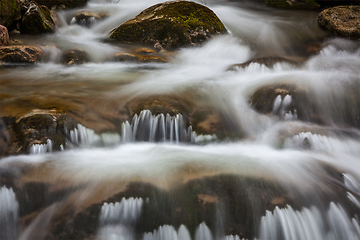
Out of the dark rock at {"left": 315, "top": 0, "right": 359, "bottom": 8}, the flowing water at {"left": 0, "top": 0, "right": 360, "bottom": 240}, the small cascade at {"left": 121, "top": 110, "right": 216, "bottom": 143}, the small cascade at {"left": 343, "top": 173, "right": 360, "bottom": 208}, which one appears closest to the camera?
the flowing water at {"left": 0, "top": 0, "right": 360, "bottom": 240}

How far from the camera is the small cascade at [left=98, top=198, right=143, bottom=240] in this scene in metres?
2.73

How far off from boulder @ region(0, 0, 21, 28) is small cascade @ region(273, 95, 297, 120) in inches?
264

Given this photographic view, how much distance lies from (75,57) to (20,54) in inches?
42.5

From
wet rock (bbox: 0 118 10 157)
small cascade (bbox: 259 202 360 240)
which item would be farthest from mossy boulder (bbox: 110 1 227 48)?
small cascade (bbox: 259 202 360 240)

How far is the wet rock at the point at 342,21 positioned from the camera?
Answer: 7.64 metres

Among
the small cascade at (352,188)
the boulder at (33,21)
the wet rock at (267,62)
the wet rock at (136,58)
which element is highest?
the boulder at (33,21)

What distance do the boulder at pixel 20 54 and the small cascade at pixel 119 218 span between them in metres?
4.56

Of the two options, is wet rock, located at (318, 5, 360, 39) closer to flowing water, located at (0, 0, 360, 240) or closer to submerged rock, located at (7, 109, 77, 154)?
flowing water, located at (0, 0, 360, 240)

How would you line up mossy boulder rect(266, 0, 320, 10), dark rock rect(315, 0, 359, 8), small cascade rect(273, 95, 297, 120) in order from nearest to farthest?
small cascade rect(273, 95, 297, 120), mossy boulder rect(266, 0, 320, 10), dark rock rect(315, 0, 359, 8)

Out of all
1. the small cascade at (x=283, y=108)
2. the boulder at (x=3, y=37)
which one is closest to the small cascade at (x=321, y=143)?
the small cascade at (x=283, y=108)

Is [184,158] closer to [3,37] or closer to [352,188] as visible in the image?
[352,188]

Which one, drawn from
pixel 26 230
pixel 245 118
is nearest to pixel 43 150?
pixel 26 230

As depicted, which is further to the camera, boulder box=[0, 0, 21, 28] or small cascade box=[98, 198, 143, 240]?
boulder box=[0, 0, 21, 28]

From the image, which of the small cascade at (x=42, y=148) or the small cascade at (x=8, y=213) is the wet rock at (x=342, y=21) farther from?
the small cascade at (x=8, y=213)
